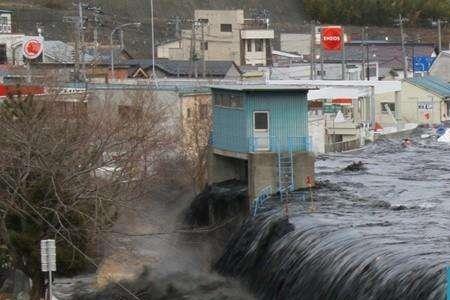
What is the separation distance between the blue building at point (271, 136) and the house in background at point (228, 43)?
50.6 metres

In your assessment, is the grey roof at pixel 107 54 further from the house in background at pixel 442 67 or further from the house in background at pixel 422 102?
the house in background at pixel 442 67

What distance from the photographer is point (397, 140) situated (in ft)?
170

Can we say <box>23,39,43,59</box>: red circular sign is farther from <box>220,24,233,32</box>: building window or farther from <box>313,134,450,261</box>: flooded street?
<box>220,24,233,32</box>: building window

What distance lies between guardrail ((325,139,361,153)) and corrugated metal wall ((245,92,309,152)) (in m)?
16.6

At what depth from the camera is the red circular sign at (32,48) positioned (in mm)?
58209

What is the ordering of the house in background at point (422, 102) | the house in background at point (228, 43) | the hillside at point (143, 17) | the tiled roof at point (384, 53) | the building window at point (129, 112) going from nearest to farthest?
the building window at point (129, 112) → the house in background at point (422, 102) → the house in background at point (228, 43) → the tiled roof at point (384, 53) → the hillside at point (143, 17)

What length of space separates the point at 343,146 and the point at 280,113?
703 inches

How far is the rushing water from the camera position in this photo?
21.4 m

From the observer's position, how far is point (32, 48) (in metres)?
58.7

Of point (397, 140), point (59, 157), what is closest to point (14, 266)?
point (59, 157)

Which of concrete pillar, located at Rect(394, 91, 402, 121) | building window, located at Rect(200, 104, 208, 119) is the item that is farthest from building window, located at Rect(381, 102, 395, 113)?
building window, located at Rect(200, 104, 208, 119)

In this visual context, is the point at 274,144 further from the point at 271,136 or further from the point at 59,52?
the point at 59,52

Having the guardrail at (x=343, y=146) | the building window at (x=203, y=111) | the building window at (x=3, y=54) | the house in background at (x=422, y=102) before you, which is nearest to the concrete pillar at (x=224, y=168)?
the building window at (x=203, y=111)

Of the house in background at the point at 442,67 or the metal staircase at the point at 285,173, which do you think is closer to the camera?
the metal staircase at the point at 285,173
